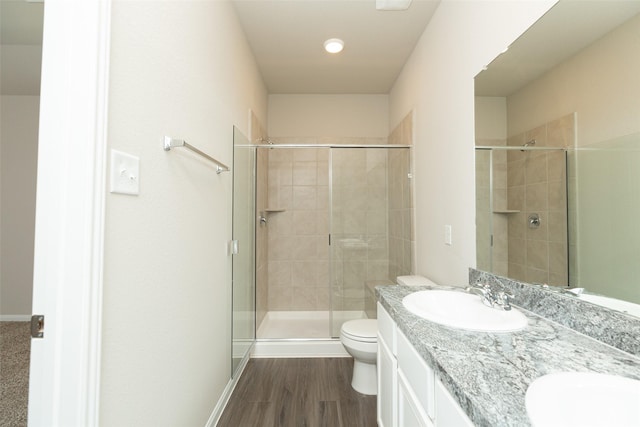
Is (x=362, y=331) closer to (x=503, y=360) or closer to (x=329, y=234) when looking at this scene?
(x=329, y=234)

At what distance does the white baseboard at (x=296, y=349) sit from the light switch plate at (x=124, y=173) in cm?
203

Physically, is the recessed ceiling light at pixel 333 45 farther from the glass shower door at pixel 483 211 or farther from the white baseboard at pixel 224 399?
the white baseboard at pixel 224 399

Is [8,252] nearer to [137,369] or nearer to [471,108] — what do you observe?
[137,369]

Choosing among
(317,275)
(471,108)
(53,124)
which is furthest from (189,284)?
(317,275)

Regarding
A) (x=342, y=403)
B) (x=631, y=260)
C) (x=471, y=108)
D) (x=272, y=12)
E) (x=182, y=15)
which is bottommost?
(x=342, y=403)

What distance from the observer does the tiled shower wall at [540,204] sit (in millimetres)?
1052

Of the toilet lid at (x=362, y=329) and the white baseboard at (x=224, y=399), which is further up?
the toilet lid at (x=362, y=329)

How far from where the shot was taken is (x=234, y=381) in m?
2.03

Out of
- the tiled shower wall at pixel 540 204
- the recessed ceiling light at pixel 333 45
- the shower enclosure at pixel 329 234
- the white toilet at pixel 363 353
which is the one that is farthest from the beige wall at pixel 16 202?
the tiled shower wall at pixel 540 204

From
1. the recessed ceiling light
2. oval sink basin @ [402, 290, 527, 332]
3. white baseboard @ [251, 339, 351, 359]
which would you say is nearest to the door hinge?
oval sink basin @ [402, 290, 527, 332]

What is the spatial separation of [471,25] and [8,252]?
191 inches

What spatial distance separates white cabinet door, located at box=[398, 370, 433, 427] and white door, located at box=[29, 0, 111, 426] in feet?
3.00

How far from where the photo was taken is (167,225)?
112 centimetres

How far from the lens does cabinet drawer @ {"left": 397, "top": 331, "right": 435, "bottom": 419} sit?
0.82m
